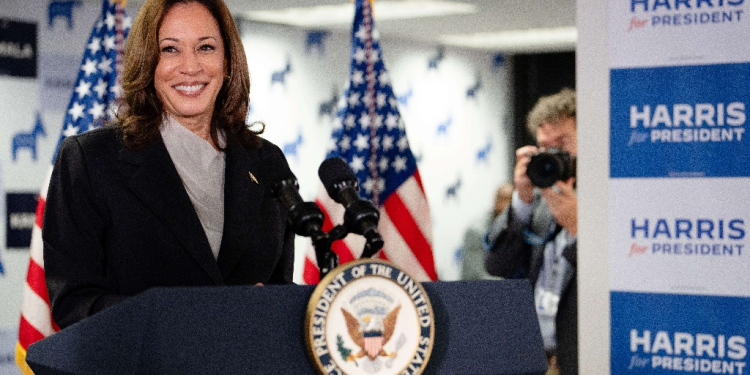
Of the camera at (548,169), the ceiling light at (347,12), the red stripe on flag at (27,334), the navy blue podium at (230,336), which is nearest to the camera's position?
the navy blue podium at (230,336)

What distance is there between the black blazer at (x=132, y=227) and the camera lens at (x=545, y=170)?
1585mm

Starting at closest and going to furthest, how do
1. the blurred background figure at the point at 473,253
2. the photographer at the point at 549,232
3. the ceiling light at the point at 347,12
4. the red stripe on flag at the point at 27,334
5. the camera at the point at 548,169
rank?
the photographer at the point at 549,232, the camera at the point at 548,169, the red stripe on flag at the point at 27,334, the ceiling light at the point at 347,12, the blurred background figure at the point at 473,253

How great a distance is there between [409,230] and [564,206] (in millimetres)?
597

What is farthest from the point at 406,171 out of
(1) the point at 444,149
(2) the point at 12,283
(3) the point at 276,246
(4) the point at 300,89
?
(1) the point at 444,149

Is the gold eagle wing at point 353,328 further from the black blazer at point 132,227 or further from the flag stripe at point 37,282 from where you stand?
the flag stripe at point 37,282

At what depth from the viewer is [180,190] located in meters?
1.25

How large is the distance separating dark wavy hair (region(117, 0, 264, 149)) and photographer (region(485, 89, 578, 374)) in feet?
4.66

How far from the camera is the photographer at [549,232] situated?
8.56ft

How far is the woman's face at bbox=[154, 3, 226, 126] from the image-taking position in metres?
1.34

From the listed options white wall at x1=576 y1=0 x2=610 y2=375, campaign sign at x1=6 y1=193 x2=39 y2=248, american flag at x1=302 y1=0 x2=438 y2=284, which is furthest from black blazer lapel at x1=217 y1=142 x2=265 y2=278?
campaign sign at x1=6 y1=193 x2=39 y2=248

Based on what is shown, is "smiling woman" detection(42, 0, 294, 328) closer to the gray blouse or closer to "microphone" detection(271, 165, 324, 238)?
the gray blouse

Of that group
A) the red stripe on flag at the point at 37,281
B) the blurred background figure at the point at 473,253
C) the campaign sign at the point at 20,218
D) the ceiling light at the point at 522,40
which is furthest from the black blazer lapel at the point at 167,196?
the blurred background figure at the point at 473,253

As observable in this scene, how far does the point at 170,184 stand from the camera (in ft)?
4.12

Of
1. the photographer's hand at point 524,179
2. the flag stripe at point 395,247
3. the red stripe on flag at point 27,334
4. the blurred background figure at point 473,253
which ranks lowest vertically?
the blurred background figure at point 473,253
